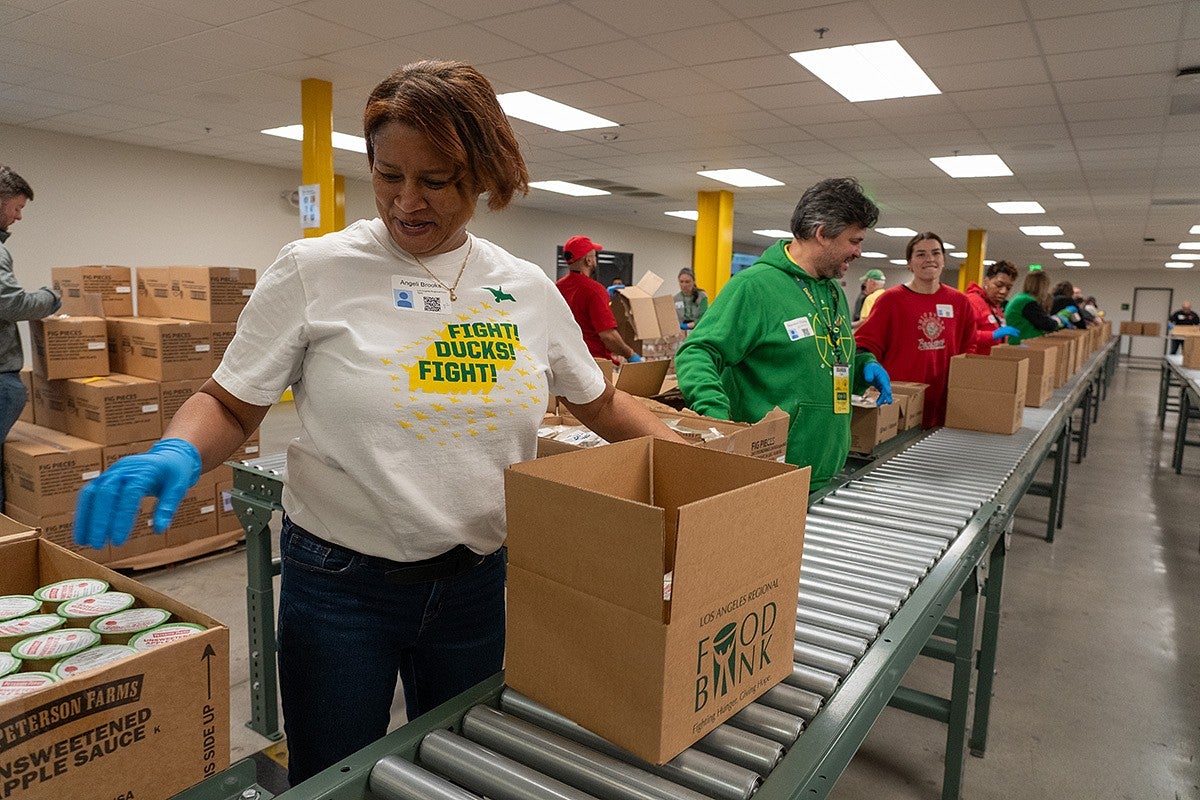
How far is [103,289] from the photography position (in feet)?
13.0

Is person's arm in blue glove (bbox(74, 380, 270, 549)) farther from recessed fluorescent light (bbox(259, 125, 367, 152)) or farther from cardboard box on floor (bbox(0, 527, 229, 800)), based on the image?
recessed fluorescent light (bbox(259, 125, 367, 152))

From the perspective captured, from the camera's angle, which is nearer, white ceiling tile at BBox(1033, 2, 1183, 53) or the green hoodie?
the green hoodie

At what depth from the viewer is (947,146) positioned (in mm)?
6660

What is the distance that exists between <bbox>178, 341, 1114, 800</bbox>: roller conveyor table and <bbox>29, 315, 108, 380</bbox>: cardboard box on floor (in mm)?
3537

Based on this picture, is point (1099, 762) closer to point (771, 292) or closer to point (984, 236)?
point (771, 292)

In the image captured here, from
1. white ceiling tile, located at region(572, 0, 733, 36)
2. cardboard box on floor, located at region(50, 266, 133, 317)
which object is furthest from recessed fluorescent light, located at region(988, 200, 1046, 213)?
cardboard box on floor, located at region(50, 266, 133, 317)

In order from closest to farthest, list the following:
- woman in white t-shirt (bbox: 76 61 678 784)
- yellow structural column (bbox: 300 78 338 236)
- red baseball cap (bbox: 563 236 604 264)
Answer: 1. woman in white t-shirt (bbox: 76 61 678 784)
2. red baseball cap (bbox: 563 236 604 264)
3. yellow structural column (bbox: 300 78 338 236)

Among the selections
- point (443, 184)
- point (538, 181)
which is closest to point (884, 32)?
point (443, 184)

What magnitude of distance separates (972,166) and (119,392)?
7488 mm

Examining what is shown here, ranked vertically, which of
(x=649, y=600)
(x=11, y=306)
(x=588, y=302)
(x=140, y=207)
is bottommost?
(x=649, y=600)

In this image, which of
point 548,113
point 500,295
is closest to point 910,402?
point 500,295

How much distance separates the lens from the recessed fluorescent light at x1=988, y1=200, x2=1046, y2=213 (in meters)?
9.77

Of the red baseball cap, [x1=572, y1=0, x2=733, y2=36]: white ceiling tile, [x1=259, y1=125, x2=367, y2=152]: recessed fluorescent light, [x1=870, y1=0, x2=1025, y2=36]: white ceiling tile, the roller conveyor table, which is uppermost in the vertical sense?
[x1=259, y1=125, x2=367, y2=152]: recessed fluorescent light

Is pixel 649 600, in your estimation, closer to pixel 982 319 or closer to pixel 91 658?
pixel 91 658
